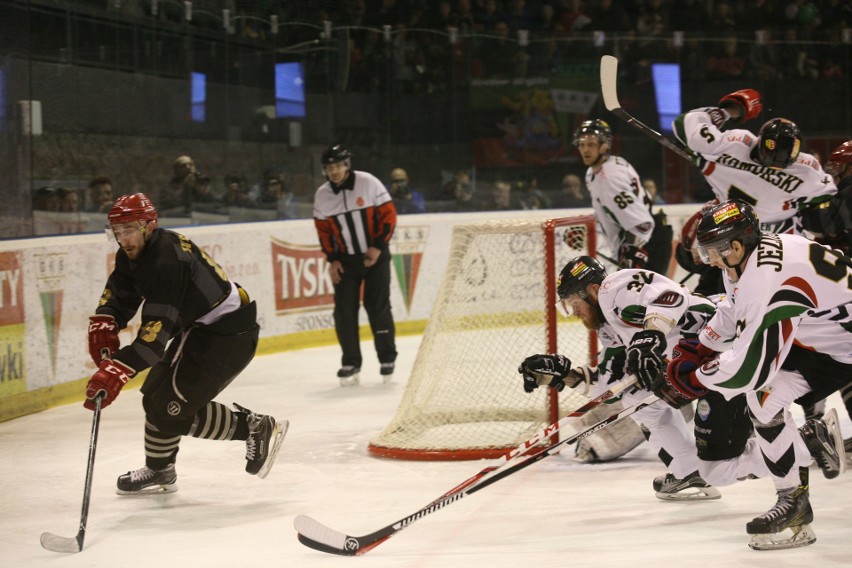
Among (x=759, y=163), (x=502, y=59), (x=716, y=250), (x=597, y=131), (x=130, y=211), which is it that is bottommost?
(x=716, y=250)

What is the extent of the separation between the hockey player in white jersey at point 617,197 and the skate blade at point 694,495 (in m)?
1.73

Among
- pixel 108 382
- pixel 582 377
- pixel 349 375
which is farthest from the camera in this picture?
pixel 349 375

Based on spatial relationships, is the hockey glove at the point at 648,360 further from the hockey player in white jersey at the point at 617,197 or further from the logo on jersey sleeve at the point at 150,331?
the hockey player in white jersey at the point at 617,197

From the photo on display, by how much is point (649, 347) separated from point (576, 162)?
243 inches

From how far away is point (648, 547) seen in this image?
329 centimetres

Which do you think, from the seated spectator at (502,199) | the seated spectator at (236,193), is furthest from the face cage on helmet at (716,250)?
the seated spectator at (502,199)

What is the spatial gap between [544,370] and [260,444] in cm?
107

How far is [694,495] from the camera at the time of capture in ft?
12.4

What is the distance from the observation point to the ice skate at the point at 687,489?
3.78 metres

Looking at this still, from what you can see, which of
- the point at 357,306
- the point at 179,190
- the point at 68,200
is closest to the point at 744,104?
the point at 357,306

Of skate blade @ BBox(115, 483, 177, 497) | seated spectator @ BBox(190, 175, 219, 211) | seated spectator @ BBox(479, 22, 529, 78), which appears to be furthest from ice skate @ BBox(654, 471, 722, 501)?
seated spectator @ BBox(479, 22, 529, 78)

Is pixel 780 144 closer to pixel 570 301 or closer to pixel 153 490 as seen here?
pixel 570 301

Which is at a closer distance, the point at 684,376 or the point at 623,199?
the point at 684,376

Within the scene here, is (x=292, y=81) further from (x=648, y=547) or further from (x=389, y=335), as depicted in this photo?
(x=648, y=547)
